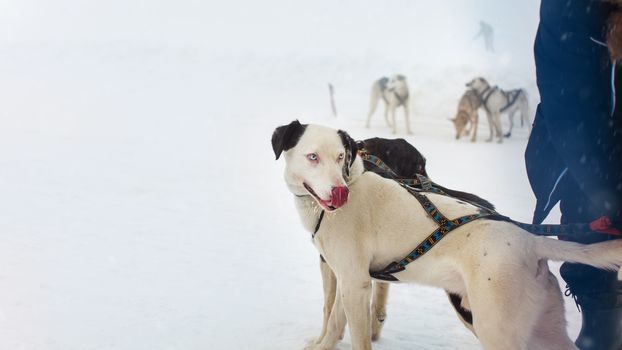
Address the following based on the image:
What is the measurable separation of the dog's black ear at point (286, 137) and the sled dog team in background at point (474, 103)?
11.0 metres

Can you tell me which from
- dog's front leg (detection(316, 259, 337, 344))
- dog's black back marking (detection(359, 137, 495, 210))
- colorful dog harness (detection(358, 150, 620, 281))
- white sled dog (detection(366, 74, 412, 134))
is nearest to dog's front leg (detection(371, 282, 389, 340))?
dog's front leg (detection(316, 259, 337, 344))

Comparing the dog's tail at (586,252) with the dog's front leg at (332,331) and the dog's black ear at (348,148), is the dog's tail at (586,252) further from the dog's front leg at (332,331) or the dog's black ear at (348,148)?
the dog's front leg at (332,331)

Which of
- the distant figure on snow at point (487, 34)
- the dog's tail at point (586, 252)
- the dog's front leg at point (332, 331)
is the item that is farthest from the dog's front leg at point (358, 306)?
the distant figure on snow at point (487, 34)

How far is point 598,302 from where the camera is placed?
278 cm

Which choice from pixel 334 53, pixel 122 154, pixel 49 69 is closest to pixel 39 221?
pixel 122 154

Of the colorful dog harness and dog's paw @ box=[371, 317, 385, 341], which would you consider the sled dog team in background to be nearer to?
dog's paw @ box=[371, 317, 385, 341]

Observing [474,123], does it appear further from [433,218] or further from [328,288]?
[433,218]

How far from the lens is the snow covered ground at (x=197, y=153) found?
3.96m

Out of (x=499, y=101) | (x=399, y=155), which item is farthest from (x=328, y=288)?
(x=499, y=101)

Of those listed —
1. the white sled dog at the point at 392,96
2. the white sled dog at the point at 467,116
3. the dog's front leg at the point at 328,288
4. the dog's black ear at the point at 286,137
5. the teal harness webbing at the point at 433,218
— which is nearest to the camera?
the teal harness webbing at the point at 433,218

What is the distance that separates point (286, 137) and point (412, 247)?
2.59 ft

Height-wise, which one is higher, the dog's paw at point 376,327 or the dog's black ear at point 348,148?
the dog's black ear at point 348,148

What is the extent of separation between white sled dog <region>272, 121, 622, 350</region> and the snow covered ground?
0.84m

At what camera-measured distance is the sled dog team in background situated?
13586 mm
